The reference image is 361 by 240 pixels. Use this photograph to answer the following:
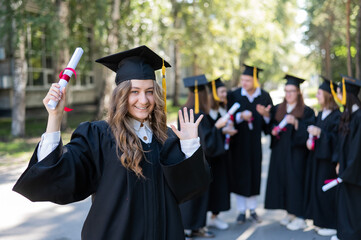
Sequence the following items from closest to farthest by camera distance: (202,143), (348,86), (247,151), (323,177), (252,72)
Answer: (348,86) → (202,143) → (323,177) → (247,151) → (252,72)

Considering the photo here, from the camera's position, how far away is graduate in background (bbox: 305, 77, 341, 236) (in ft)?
15.6

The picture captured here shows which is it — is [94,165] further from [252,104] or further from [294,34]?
[294,34]

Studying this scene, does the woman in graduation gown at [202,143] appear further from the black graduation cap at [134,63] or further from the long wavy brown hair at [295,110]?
the black graduation cap at [134,63]

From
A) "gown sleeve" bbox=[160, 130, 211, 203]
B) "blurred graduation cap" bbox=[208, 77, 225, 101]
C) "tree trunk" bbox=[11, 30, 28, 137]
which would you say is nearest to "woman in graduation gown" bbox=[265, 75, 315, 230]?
"blurred graduation cap" bbox=[208, 77, 225, 101]

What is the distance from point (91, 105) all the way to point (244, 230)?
18.3 meters

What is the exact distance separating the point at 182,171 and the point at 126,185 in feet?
1.13

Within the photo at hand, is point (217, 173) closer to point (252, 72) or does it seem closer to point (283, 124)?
point (283, 124)

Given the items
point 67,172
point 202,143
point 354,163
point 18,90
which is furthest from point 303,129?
point 18,90

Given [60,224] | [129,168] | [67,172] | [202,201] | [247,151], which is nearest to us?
[67,172]

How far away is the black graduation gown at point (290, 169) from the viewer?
5.07 meters

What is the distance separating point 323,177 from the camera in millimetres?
4840

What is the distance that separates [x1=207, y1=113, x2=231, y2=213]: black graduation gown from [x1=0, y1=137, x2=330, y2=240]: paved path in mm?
360

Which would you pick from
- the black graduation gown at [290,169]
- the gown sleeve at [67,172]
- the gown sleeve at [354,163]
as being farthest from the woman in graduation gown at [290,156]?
the gown sleeve at [67,172]

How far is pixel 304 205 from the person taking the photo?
5.02 m
